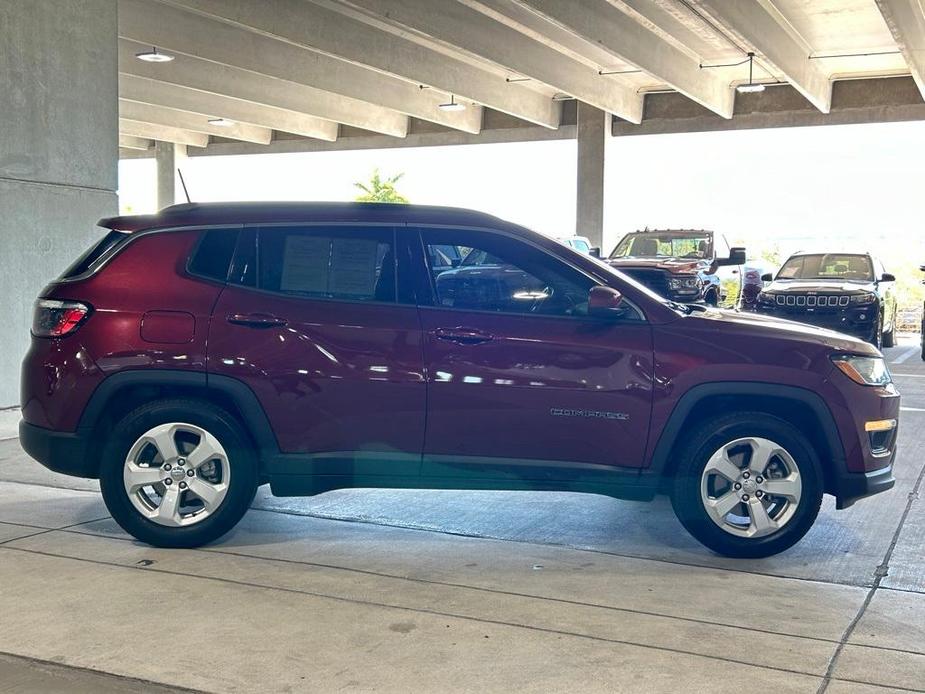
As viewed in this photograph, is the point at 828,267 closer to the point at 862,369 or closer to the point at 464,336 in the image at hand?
the point at 862,369

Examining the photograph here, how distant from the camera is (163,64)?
2550cm

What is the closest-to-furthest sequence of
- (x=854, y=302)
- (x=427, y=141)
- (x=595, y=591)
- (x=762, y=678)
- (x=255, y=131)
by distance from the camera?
(x=762, y=678) < (x=595, y=591) < (x=854, y=302) < (x=427, y=141) < (x=255, y=131)

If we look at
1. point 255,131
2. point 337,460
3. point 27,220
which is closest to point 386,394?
point 337,460

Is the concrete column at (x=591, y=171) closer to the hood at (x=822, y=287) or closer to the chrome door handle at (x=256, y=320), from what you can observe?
the hood at (x=822, y=287)

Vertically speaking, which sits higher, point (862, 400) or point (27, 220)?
point (27, 220)

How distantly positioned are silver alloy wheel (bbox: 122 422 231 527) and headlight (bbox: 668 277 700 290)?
13.5 m

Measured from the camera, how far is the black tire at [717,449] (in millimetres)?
5500

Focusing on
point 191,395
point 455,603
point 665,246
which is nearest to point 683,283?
point 665,246

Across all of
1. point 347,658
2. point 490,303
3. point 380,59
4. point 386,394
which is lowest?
point 347,658

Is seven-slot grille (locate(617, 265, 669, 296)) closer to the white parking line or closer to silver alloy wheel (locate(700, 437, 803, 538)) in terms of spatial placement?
the white parking line

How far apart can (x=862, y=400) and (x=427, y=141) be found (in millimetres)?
30579

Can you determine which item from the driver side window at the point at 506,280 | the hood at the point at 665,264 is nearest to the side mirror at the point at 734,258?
the hood at the point at 665,264

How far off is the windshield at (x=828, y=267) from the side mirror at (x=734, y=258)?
682 millimetres

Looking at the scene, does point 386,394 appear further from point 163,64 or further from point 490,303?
point 163,64
